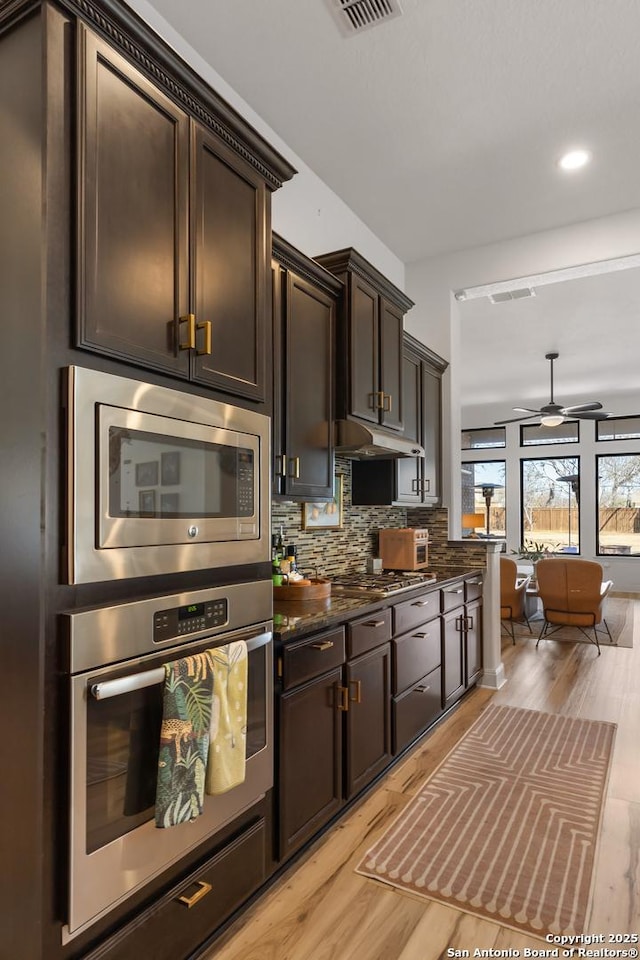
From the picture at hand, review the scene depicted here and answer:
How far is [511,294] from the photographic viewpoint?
5055 mm

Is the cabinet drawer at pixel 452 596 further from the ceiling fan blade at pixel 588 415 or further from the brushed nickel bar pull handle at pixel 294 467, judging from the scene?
the ceiling fan blade at pixel 588 415

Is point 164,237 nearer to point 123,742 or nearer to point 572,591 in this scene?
point 123,742

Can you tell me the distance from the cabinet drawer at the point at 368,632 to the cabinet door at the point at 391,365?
3.91ft

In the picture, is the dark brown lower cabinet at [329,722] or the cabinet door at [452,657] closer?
the dark brown lower cabinet at [329,722]

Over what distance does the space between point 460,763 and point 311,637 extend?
146cm

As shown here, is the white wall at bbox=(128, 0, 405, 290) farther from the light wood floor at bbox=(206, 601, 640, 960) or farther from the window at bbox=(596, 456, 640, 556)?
the window at bbox=(596, 456, 640, 556)

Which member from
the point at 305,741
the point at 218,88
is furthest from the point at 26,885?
the point at 218,88

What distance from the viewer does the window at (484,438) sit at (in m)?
11.0

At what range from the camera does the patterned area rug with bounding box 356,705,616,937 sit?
2072 millimetres

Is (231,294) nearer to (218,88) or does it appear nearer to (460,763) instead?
(218,88)

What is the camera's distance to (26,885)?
1.31 meters

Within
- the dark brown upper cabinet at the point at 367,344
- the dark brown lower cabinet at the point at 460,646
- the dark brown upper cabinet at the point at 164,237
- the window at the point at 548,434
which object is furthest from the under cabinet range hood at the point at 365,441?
the window at the point at 548,434

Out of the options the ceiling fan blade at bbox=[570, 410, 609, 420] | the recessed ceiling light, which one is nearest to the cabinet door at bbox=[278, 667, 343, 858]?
the recessed ceiling light

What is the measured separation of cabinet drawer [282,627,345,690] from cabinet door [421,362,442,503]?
1983 mm
